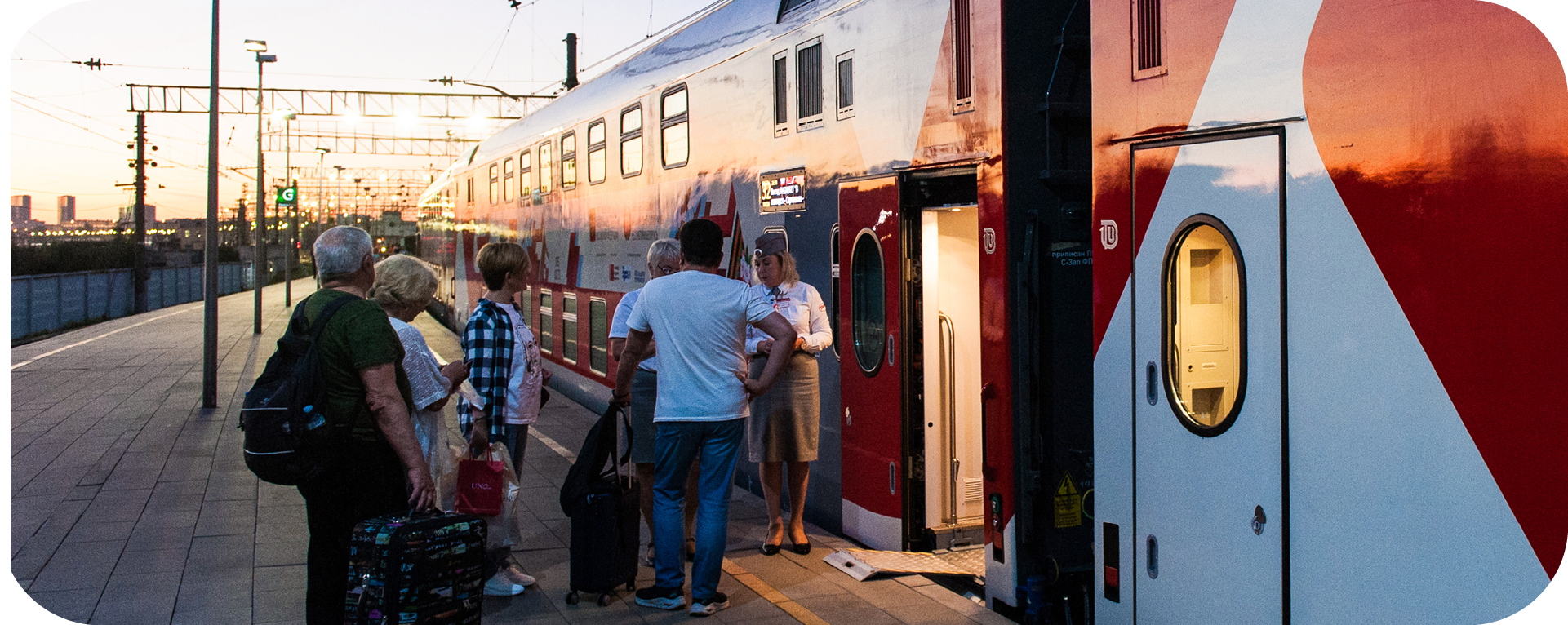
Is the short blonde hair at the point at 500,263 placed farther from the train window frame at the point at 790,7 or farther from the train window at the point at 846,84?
the train window frame at the point at 790,7

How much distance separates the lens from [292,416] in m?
4.34

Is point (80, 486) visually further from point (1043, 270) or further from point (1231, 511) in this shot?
point (1231, 511)

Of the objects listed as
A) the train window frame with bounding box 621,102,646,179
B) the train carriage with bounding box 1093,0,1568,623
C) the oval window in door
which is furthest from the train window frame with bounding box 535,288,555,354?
the train carriage with bounding box 1093,0,1568,623

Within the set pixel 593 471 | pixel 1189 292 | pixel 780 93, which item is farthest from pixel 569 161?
pixel 1189 292

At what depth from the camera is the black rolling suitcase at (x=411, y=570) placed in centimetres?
438

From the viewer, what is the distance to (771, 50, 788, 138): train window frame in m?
7.59

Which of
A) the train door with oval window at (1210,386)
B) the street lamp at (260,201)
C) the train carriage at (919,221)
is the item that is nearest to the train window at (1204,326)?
the train door with oval window at (1210,386)

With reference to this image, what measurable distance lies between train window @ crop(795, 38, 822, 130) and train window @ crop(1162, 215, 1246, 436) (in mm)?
3167

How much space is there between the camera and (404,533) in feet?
14.4

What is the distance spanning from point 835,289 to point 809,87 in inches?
45.7

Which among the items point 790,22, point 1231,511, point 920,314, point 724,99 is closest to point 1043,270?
point 920,314

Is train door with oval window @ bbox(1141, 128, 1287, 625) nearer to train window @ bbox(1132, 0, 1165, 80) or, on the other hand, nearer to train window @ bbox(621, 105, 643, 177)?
train window @ bbox(1132, 0, 1165, 80)

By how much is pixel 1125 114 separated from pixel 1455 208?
4.70ft

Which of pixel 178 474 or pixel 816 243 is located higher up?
pixel 816 243
